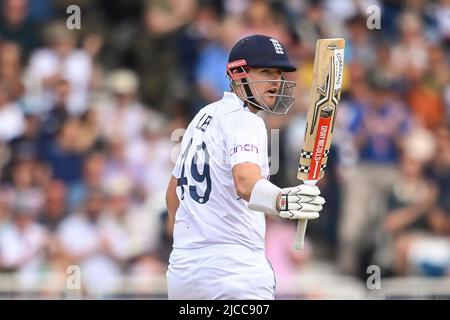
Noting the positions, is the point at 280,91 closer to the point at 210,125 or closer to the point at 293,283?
the point at 210,125

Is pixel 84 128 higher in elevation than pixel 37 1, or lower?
lower

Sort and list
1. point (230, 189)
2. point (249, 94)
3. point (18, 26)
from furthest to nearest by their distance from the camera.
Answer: point (18, 26), point (249, 94), point (230, 189)

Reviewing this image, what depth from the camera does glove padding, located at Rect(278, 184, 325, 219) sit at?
22.8ft

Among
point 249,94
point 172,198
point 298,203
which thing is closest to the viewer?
point 298,203

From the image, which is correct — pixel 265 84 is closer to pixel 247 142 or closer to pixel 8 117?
pixel 247 142

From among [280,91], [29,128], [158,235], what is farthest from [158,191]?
[280,91]

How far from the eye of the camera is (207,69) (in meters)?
14.6

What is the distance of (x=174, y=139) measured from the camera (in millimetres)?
12359

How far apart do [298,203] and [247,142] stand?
0.49 metres

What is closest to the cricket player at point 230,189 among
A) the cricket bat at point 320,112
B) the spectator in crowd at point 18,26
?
the cricket bat at point 320,112

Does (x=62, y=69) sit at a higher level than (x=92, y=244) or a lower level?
higher

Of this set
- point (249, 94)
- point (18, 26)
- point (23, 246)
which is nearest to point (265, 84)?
Answer: point (249, 94)

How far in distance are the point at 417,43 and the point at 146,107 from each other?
3.64 metres

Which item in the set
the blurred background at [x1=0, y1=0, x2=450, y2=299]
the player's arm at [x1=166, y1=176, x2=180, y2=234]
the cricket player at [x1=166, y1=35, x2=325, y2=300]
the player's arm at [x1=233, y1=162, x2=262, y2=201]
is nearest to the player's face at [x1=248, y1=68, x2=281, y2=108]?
the cricket player at [x1=166, y1=35, x2=325, y2=300]
